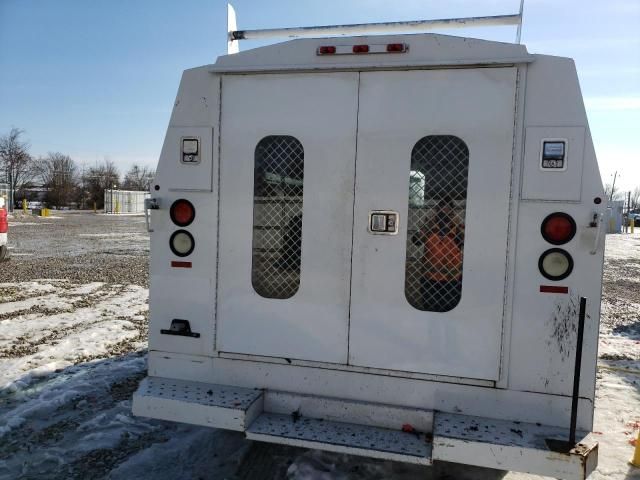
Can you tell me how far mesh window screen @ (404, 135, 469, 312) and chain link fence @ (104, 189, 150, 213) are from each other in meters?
45.4

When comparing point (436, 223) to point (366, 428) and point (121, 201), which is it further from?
point (121, 201)

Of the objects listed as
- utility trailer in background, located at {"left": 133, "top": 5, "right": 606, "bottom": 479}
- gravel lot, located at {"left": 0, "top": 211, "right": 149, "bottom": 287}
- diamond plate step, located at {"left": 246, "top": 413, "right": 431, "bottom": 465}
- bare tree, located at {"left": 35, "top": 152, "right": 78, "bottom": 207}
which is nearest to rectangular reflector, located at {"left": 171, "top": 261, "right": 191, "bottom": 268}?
utility trailer in background, located at {"left": 133, "top": 5, "right": 606, "bottom": 479}

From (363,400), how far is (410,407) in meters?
0.28

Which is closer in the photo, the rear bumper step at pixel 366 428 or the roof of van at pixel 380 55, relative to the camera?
the rear bumper step at pixel 366 428

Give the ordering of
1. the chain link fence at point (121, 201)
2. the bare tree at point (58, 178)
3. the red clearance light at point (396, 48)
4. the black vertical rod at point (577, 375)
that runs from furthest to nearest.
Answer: the bare tree at point (58, 178)
the chain link fence at point (121, 201)
the red clearance light at point (396, 48)
the black vertical rod at point (577, 375)

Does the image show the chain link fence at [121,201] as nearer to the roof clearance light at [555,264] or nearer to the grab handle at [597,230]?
the roof clearance light at [555,264]

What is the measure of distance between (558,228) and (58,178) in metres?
69.3

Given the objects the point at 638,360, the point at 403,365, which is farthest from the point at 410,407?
the point at 638,360

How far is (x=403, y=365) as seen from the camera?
118 inches

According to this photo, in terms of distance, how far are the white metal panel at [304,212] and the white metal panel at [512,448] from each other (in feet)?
2.45

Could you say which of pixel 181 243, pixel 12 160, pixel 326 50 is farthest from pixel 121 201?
pixel 326 50

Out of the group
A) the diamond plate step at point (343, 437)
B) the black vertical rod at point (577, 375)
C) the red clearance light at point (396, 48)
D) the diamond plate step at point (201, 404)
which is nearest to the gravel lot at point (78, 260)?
the diamond plate step at point (201, 404)

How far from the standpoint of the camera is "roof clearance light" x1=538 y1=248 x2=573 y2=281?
2.80 meters

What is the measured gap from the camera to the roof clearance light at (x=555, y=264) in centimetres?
280
